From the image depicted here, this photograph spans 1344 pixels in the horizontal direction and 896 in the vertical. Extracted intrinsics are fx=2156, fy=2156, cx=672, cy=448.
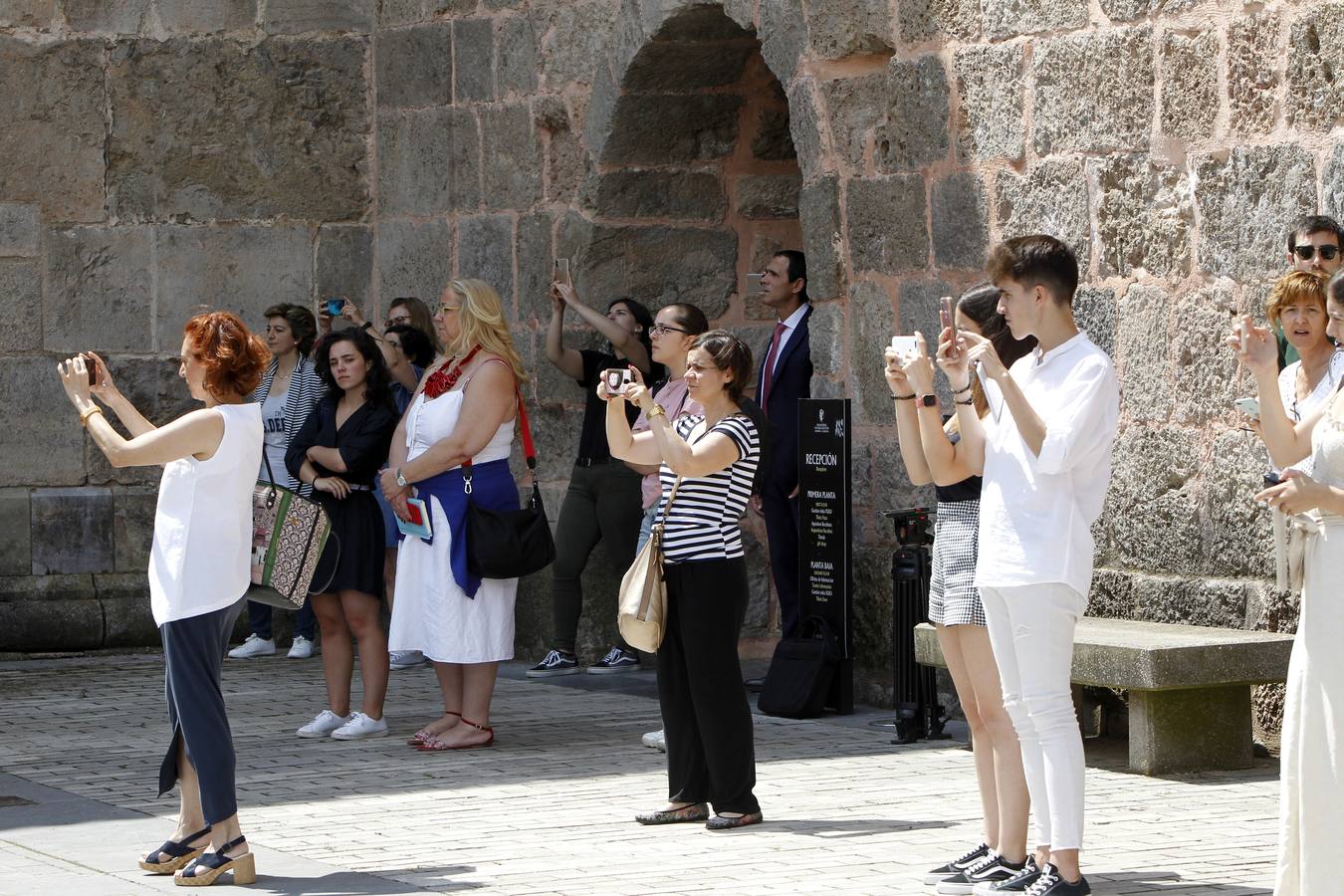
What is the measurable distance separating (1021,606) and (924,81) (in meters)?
4.27

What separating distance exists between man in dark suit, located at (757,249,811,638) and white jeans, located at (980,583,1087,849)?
4.01 metres

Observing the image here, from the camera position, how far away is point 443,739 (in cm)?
837

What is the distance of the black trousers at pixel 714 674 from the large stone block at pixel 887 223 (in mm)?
2877

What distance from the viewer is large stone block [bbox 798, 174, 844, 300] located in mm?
9570

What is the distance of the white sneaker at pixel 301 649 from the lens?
37.9ft

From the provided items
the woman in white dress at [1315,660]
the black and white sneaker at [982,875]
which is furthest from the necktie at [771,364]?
the woman in white dress at [1315,660]

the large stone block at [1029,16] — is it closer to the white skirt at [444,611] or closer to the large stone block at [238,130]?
the white skirt at [444,611]

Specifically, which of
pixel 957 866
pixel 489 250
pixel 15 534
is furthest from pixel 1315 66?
pixel 15 534

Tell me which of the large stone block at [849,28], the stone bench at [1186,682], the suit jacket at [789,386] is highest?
the large stone block at [849,28]

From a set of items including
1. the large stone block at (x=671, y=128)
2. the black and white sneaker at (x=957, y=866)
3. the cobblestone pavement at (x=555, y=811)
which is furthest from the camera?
the large stone block at (x=671, y=128)

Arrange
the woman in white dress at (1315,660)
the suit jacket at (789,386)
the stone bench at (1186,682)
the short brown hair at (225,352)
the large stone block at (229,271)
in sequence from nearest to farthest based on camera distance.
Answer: the woman in white dress at (1315,660)
the short brown hair at (225,352)
the stone bench at (1186,682)
the suit jacket at (789,386)
the large stone block at (229,271)

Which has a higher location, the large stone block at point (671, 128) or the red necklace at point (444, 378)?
the large stone block at point (671, 128)

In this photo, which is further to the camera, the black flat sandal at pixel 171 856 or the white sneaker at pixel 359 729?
the white sneaker at pixel 359 729

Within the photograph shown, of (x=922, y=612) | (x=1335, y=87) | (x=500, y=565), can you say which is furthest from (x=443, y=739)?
(x=1335, y=87)
